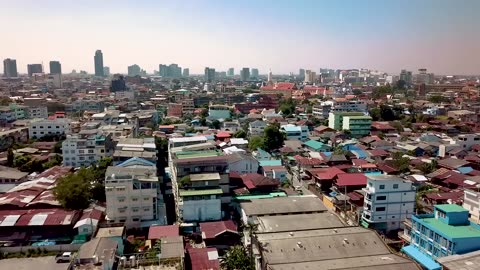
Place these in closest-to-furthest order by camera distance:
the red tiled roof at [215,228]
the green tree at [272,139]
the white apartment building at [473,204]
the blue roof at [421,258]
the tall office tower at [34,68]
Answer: the blue roof at [421,258], the red tiled roof at [215,228], the white apartment building at [473,204], the green tree at [272,139], the tall office tower at [34,68]

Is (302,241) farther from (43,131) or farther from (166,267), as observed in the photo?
(43,131)

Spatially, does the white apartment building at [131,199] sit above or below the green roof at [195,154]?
below

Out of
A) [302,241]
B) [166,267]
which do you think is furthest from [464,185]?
[166,267]

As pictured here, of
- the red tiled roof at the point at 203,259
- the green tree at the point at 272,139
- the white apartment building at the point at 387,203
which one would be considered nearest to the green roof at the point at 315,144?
the green tree at the point at 272,139

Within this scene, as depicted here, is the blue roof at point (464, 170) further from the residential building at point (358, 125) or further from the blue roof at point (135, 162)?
the blue roof at point (135, 162)

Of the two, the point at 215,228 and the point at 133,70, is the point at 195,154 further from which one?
the point at 133,70

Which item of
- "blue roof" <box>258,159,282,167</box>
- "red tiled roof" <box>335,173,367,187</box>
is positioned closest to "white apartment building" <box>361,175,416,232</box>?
"red tiled roof" <box>335,173,367,187</box>

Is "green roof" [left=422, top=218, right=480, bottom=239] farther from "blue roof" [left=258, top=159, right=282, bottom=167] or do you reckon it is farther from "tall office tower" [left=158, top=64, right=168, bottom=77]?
"tall office tower" [left=158, top=64, right=168, bottom=77]
